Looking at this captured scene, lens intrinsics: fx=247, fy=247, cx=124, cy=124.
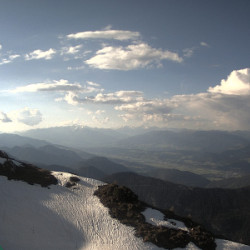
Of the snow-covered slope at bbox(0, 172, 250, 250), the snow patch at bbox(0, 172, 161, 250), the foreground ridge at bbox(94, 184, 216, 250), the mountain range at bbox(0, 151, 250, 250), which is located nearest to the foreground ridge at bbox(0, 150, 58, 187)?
the mountain range at bbox(0, 151, 250, 250)

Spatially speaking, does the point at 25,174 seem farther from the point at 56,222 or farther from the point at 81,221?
the point at 81,221

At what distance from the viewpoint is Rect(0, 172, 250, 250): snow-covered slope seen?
109 ft

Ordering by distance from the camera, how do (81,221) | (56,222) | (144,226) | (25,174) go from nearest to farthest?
(144,226)
(56,222)
(81,221)
(25,174)

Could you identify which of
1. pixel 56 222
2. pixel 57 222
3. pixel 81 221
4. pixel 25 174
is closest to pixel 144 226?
pixel 81 221

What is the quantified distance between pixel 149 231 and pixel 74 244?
10728 mm

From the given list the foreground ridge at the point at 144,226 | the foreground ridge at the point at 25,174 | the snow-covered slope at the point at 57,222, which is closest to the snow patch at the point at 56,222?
the snow-covered slope at the point at 57,222

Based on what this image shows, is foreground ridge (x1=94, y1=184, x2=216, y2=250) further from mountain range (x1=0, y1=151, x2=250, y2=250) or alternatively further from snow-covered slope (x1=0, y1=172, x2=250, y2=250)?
snow-covered slope (x1=0, y1=172, x2=250, y2=250)

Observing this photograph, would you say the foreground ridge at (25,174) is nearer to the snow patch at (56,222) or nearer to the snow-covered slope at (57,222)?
the snow-covered slope at (57,222)

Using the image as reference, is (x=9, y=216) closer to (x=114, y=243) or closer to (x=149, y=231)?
(x=114, y=243)

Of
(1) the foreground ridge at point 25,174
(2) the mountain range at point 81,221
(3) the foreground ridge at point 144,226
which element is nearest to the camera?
(2) the mountain range at point 81,221

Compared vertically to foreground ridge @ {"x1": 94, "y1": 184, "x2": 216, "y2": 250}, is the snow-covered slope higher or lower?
lower

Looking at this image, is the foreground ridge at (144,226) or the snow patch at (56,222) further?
the foreground ridge at (144,226)

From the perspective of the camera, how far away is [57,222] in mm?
38156

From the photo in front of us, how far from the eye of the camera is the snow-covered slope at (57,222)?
33.1 metres
